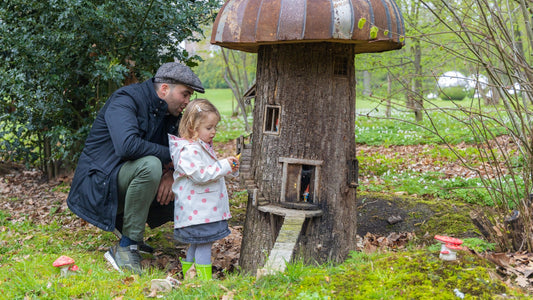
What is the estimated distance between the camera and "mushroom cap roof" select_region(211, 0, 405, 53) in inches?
147

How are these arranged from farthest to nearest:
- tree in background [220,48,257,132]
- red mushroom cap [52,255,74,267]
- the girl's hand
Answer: tree in background [220,48,257,132] → the girl's hand → red mushroom cap [52,255,74,267]

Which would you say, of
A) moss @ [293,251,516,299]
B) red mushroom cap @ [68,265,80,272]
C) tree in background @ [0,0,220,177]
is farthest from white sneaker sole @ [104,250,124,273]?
tree in background @ [0,0,220,177]

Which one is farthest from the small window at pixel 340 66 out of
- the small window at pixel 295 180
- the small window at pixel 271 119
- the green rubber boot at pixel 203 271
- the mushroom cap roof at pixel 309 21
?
the green rubber boot at pixel 203 271

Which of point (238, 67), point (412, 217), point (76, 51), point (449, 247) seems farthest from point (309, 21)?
point (238, 67)

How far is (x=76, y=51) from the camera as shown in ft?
21.0

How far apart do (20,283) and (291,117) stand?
255cm

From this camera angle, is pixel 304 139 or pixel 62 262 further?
pixel 304 139

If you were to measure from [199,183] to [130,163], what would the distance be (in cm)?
77

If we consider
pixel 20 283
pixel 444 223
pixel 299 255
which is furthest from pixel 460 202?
pixel 20 283

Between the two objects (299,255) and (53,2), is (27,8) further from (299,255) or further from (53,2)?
(299,255)

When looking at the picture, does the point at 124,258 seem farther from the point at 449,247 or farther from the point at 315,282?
the point at 449,247

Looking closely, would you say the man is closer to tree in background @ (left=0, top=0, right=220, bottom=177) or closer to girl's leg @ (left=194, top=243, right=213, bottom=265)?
girl's leg @ (left=194, top=243, right=213, bottom=265)

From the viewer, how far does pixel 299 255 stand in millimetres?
4227

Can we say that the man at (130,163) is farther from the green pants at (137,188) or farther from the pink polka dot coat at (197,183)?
the pink polka dot coat at (197,183)
